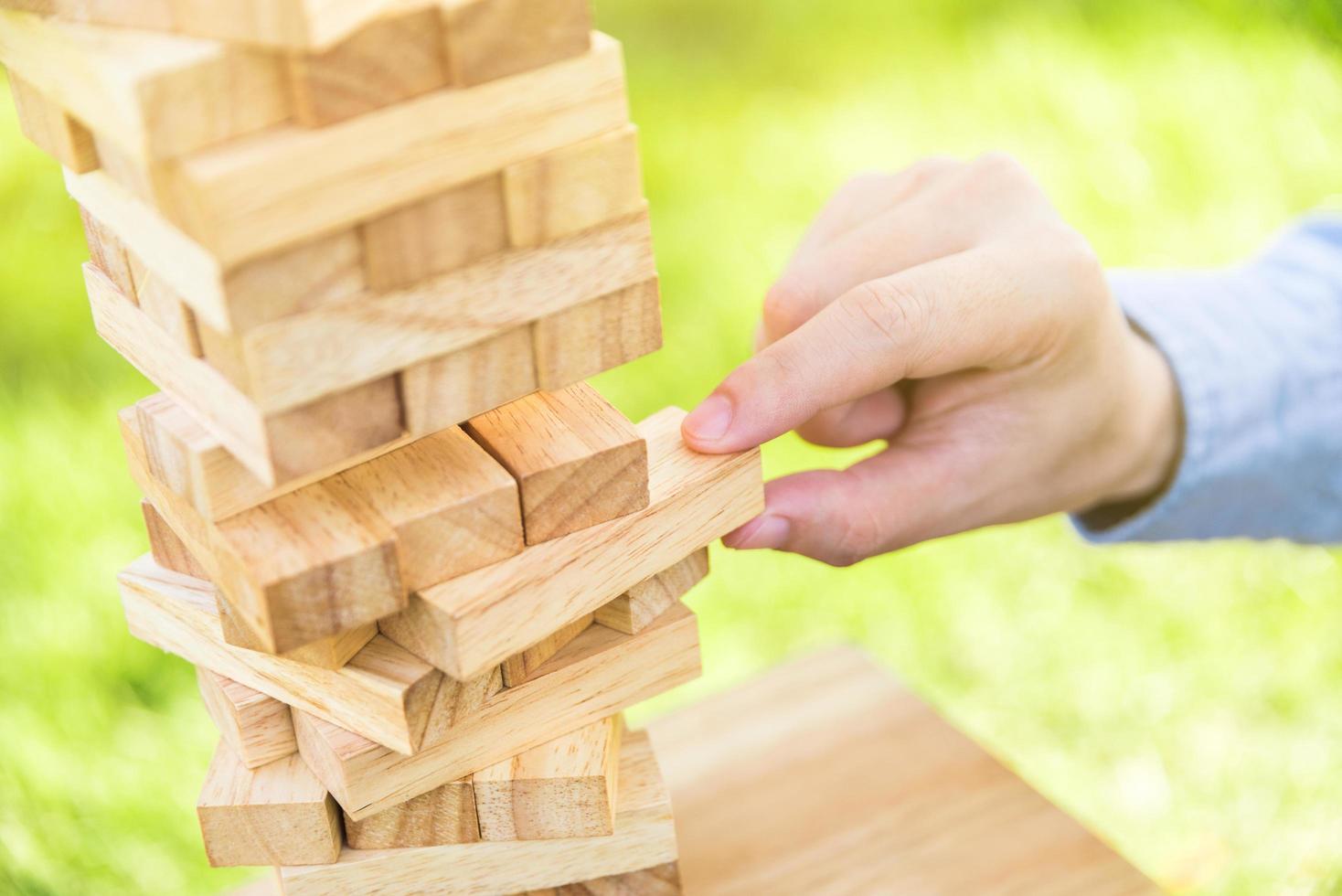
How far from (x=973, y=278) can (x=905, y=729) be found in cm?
68

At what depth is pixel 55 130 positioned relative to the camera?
2.95ft

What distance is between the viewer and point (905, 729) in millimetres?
1695

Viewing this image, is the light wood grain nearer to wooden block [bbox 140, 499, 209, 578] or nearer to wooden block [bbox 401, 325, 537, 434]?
wooden block [bbox 401, 325, 537, 434]

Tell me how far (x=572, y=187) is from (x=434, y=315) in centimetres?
12

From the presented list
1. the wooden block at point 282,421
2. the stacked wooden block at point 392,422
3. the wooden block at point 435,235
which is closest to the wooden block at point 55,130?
the stacked wooden block at point 392,422

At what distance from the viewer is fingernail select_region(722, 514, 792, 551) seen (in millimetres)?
1267

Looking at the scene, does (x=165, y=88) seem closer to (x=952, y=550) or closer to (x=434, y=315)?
(x=434, y=315)

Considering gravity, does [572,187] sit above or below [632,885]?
above

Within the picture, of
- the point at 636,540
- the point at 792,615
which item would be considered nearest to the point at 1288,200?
the point at 792,615

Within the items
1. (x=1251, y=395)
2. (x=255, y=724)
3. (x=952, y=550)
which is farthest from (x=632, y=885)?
(x=952, y=550)

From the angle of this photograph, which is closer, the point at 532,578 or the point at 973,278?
the point at 532,578

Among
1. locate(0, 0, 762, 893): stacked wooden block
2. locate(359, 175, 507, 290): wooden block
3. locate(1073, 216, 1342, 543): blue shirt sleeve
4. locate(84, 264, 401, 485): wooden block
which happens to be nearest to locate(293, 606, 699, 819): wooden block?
locate(0, 0, 762, 893): stacked wooden block

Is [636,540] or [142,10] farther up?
[142,10]

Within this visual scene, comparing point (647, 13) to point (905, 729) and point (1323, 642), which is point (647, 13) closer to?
point (1323, 642)
